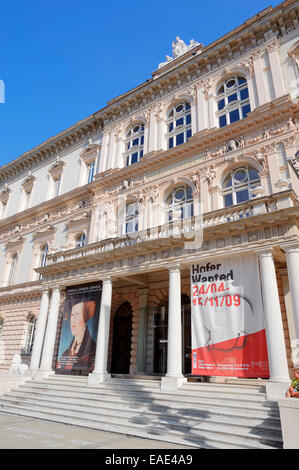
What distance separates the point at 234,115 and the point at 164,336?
1265 centimetres

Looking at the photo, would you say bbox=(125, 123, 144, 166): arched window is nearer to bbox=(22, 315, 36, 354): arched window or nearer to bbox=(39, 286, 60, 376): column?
bbox=(39, 286, 60, 376): column

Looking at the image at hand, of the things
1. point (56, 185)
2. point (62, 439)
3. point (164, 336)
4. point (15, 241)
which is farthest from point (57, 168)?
point (62, 439)

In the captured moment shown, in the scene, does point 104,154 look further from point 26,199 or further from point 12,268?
point 12,268

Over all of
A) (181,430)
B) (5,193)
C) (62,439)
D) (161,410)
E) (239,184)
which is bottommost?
(62,439)

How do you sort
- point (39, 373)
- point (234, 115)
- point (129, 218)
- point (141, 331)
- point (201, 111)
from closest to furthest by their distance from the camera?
point (39, 373), point (141, 331), point (234, 115), point (201, 111), point (129, 218)

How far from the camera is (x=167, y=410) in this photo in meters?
9.62

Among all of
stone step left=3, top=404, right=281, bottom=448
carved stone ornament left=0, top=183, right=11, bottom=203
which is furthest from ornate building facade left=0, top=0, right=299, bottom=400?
carved stone ornament left=0, top=183, right=11, bottom=203

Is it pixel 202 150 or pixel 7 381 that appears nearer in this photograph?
pixel 7 381

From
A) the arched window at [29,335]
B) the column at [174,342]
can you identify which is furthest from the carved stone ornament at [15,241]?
the column at [174,342]

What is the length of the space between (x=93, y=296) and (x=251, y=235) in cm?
833

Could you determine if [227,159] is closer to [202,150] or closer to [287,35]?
[202,150]
